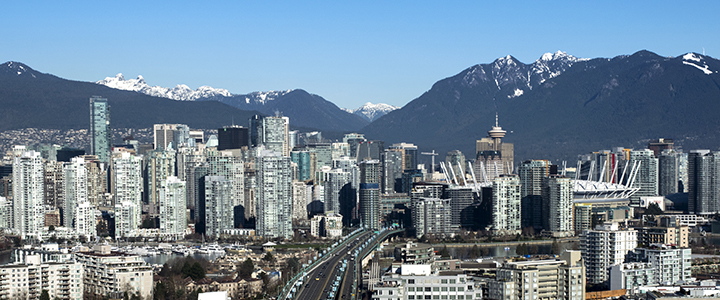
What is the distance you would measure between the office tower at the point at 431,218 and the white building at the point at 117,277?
89.6 ft

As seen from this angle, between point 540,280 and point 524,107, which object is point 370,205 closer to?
point 540,280

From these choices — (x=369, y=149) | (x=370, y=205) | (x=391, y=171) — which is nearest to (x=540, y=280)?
(x=370, y=205)

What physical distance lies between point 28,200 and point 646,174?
A: 4341 centimetres

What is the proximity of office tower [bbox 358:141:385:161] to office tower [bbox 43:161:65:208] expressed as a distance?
38.0 m

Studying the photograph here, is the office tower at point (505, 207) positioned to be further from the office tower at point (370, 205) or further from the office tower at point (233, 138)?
the office tower at point (233, 138)

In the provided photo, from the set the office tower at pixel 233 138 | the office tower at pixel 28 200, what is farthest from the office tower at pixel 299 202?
the office tower at pixel 233 138

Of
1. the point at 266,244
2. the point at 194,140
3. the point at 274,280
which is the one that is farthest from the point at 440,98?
the point at 274,280

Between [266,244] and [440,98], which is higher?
[440,98]

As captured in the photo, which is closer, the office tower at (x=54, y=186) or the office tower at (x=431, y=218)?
the office tower at (x=431, y=218)

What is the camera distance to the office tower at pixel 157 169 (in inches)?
3091

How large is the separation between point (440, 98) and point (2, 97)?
63.1 metres

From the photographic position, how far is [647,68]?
14412 cm

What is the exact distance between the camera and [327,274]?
42.5 metres

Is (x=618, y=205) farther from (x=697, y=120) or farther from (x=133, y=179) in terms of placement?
(x=697, y=120)
